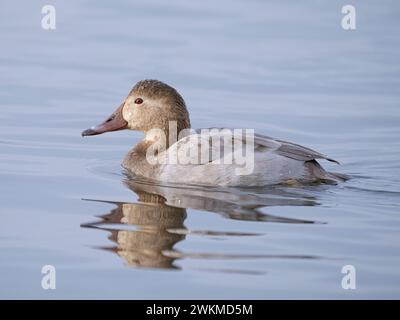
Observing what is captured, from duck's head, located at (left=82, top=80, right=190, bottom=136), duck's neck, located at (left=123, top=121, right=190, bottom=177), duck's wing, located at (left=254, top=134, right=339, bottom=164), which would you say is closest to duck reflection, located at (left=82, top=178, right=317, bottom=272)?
duck's neck, located at (left=123, top=121, right=190, bottom=177)

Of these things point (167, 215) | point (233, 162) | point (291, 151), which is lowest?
point (167, 215)

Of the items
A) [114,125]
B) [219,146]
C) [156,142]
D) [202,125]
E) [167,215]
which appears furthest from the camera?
[202,125]

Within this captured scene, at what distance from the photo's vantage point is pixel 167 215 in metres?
9.42

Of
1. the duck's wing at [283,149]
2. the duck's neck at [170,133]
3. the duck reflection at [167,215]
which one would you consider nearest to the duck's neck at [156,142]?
the duck's neck at [170,133]

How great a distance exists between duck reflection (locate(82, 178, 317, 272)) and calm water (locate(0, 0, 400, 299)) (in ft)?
0.07

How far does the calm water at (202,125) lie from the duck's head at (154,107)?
62 cm

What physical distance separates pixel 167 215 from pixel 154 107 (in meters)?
2.21

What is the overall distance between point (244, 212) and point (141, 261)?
160 cm

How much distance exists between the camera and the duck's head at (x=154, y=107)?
37.1 feet

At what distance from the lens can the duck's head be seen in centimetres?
1132

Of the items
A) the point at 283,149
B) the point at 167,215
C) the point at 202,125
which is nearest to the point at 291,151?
the point at 283,149

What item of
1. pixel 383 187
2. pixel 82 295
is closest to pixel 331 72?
pixel 383 187

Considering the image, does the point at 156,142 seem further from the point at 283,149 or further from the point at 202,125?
the point at 202,125
